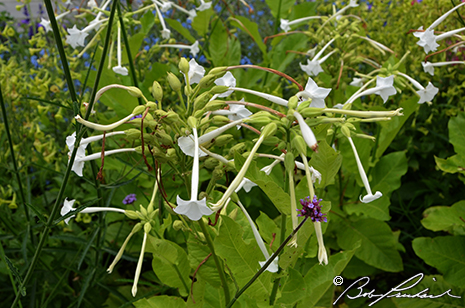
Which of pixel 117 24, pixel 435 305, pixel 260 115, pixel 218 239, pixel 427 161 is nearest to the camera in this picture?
pixel 260 115

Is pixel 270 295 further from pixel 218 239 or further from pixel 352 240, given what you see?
pixel 352 240

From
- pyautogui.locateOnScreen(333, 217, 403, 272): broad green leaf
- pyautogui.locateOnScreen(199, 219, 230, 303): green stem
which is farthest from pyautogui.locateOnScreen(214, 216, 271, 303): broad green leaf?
pyautogui.locateOnScreen(333, 217, 403, 272): broad green leaf

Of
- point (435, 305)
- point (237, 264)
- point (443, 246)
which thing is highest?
point (237, 264)

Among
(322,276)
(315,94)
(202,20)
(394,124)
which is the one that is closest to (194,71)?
(315,94)

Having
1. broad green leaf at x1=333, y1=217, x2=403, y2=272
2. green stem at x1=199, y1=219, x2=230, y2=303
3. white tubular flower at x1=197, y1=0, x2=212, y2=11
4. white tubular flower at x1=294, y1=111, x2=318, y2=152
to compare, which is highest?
white tubular flower at x1=294, y1=111, x2=318, y2=152

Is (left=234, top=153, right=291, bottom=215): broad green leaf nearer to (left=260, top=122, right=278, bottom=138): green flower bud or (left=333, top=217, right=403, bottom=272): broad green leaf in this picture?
(left=260, top=122, right=278, bottom=138): green flower bud

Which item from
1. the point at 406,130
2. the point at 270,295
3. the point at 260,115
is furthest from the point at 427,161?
the point at 260,115
